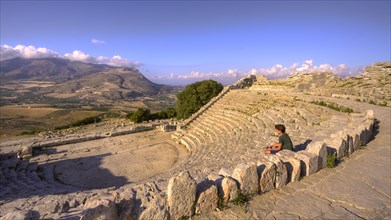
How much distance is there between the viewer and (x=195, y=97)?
98.4 feet

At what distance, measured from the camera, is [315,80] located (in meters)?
29.9

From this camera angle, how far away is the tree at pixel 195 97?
29531mm

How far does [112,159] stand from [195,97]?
14.8 m

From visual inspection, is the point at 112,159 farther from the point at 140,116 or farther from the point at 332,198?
the point at 332,198

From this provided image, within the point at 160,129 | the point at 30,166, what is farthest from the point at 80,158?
the point at 160,129

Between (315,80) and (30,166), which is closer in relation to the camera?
(30,166)

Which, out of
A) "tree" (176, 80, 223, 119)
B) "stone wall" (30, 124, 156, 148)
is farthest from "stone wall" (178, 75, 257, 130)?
"stone wall" (30, 124, 156, 148)

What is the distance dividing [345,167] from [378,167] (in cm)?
102

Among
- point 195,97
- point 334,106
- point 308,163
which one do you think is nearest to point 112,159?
point 308,163

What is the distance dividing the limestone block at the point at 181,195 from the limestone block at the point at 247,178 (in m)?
1.08

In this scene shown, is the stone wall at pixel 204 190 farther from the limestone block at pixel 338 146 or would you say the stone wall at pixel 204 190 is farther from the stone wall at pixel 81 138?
the stone wall at pixel 81 138

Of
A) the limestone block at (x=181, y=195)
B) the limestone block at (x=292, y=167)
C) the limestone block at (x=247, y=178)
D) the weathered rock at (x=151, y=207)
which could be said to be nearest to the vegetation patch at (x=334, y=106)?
the limestone block at (x=292, y=167)

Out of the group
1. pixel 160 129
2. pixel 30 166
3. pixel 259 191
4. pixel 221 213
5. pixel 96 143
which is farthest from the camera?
pixel 160 129

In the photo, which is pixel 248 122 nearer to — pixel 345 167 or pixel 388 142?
pixel 388 142
